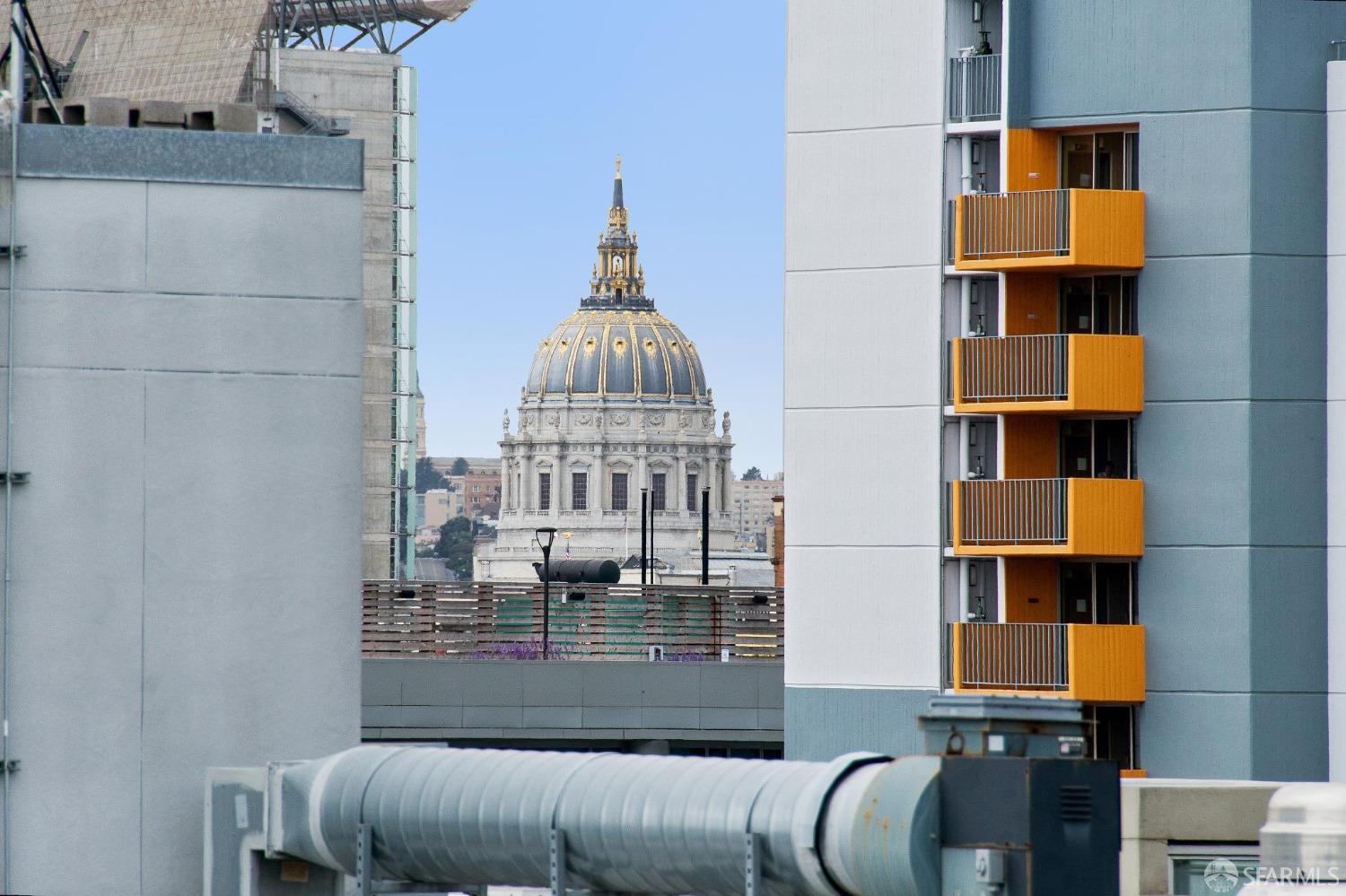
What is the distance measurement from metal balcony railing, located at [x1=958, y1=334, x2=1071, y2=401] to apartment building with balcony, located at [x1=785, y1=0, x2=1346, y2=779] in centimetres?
4

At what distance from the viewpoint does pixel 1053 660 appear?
33875 millimetres

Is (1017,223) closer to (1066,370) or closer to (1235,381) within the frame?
(1066,370)

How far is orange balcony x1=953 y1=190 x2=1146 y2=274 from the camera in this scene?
33.4 metres

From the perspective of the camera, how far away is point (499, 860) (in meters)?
18.0

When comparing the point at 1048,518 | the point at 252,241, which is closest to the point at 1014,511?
the point at 1048,518

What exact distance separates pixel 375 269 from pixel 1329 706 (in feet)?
202

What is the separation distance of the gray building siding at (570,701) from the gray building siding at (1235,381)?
1679 centimetres

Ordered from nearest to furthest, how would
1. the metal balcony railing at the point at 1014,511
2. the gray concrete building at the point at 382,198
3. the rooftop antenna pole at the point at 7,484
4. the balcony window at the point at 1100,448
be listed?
the rooftop antenna pole at the point at 7,484 < the metal balcony railing at the point at 1014,511 < the balcony window at the point at 1100,448 < the gray concrete building at the point at 382,198

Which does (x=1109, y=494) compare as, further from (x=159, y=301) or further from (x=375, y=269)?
(x=375, y=269)

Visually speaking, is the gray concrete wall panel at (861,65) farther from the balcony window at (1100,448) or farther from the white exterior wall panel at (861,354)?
the balcony window at (1100,448)

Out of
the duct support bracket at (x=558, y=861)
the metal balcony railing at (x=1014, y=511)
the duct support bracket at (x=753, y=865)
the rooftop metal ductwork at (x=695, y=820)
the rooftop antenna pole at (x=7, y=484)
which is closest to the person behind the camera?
the rooftop metal ductwork at (x=695, y=820)

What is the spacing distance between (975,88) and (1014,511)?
6179 millimetres

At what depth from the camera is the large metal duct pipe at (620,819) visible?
49.4 feet

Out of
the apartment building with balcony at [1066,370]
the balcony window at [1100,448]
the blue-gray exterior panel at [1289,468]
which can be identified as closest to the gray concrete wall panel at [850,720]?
the apartment building with balcony at [1066,370]
